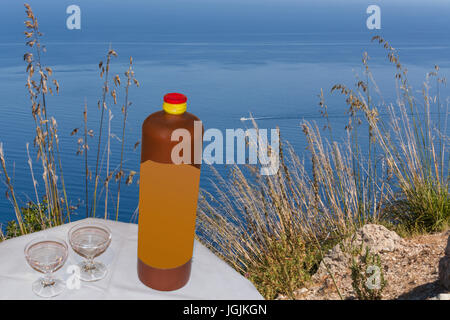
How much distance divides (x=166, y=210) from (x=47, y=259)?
369mm

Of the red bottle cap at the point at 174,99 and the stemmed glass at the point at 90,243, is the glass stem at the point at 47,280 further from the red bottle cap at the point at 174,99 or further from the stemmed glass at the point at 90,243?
the red bottle cap at the point at 174,99

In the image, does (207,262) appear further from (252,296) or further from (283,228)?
(283,228)

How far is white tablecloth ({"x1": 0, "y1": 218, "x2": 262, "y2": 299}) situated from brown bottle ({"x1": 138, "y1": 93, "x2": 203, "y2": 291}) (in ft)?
0.35

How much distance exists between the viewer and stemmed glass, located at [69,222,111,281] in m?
1.27

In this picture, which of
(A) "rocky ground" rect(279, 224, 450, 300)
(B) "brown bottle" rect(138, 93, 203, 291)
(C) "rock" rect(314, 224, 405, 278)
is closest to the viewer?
(B) "brown bottle" rect(138, 93, 203, 291)

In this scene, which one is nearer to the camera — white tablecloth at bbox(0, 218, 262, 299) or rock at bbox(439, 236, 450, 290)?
white tablecloth at bbox(0, 218, 262, 299)

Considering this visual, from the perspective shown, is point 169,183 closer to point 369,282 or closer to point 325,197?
point 369,282

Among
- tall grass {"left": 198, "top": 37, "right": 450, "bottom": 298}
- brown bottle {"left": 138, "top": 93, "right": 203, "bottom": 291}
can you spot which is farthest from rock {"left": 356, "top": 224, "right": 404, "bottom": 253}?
brown bottle {"left": 138, "top": 93, "right": 203, "bottom": 291}

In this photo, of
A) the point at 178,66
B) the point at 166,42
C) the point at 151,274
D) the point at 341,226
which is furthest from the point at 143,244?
the point at 166,42

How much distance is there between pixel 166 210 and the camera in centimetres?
115

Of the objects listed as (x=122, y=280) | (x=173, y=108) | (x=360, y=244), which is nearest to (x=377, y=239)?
(x=360, y=244)

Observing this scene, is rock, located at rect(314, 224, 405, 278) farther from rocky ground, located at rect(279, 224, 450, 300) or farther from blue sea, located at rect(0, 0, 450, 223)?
blue sea, located at rect(0, 0, 450, 223)

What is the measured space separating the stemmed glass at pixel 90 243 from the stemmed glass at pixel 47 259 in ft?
0.14
